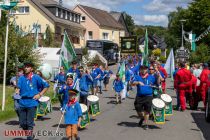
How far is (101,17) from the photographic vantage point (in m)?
78.2

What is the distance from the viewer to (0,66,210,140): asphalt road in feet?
36.1

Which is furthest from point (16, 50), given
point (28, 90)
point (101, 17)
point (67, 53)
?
point (101, 17)

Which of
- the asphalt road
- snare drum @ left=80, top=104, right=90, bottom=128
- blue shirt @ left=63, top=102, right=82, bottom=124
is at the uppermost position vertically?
blue shirt @ left=63, top=102, right=82, bottom=124

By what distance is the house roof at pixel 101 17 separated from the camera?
73188 millimetres

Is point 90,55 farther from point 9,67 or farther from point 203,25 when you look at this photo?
point 203,25

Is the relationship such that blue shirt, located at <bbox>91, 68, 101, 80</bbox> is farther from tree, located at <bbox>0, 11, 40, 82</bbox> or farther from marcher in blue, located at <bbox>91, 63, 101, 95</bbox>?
tree, located at <bbox>0, 11, 40, 82</bbox>

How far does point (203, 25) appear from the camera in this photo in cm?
6856

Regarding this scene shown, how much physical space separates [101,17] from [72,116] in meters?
69.7

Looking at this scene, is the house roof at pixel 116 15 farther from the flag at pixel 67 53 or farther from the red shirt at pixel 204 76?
the flag at pixel 67 53

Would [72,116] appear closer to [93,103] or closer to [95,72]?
[93,103]

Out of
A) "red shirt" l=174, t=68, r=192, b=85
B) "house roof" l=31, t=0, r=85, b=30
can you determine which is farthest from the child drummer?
"house roof" l=31, t=0, r=85, b=30

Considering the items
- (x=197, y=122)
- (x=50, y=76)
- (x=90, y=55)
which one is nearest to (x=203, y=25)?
(x=90, y=55)

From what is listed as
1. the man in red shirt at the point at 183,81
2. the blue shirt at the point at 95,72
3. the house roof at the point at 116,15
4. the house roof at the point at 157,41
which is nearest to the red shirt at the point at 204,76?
the man in red shirt at the point at 183,81

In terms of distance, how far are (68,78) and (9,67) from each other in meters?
16.9
